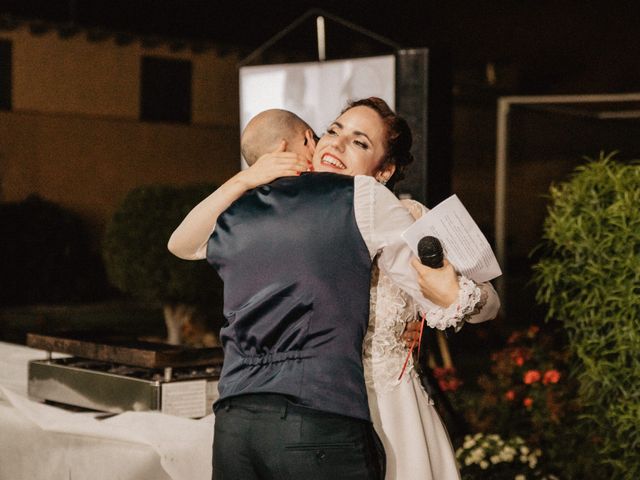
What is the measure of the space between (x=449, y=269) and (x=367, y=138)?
39 centimetres

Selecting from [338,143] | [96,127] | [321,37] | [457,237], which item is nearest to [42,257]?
[96,127]

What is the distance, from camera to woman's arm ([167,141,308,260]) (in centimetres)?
210

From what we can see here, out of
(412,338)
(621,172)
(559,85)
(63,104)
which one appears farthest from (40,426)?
(559,85)

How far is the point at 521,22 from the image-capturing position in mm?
17375

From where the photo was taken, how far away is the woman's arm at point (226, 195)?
2100 millimetres

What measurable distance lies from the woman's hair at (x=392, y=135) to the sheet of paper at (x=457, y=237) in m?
0.27

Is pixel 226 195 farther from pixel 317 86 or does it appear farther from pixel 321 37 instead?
pixel 321 37

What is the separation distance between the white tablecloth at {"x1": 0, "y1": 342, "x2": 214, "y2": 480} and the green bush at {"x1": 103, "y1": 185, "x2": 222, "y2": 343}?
3221 mm

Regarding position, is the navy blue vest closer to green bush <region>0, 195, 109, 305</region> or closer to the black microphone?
the black microphone

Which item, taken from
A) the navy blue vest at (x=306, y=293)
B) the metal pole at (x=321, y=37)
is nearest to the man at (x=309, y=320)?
the navy blue vest at (x=306, y=293)

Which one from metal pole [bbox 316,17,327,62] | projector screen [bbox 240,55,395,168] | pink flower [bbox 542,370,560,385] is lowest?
pink flower [bbox 542,370,560,385]

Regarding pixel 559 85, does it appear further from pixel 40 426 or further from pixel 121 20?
pixel 40 426

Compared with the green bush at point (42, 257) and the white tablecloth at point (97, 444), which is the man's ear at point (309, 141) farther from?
the green bush at point (42, 257)

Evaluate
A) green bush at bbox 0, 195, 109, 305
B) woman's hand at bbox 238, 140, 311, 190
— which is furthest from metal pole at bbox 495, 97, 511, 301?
green bush at bbox 0, 195, 109, 305
